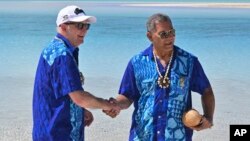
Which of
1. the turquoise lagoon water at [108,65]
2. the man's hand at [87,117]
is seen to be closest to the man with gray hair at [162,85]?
the man's hand at [87,117]

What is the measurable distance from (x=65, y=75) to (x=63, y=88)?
79mm

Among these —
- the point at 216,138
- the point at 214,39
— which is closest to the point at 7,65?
the point at 216,138

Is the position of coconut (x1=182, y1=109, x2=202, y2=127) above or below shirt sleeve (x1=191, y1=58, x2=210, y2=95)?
below

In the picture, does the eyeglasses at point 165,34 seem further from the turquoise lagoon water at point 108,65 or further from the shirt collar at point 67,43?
the turquoise lagoon water at point 108,65

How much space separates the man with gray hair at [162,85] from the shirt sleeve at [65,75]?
426 millimetres

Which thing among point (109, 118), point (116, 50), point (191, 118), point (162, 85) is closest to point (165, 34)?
point (162, 85)

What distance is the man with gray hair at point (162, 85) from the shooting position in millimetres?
4391

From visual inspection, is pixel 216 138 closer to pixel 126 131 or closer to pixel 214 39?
pixel 126 131

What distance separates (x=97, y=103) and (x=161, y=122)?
0.45m

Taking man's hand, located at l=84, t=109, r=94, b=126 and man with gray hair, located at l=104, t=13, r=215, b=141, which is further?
man's hand, located at l=84, t=109, r=94, b=126

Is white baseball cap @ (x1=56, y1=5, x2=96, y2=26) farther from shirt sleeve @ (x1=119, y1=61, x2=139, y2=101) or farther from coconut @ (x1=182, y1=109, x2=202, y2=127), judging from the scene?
coconut @ (x1=182, y1=109, x2=202, y2=127)

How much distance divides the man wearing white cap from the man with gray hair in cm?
28

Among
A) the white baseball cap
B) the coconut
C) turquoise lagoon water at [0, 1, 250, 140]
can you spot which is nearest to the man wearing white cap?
the white baseball cap

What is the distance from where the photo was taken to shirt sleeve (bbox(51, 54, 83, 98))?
13.4 ft
